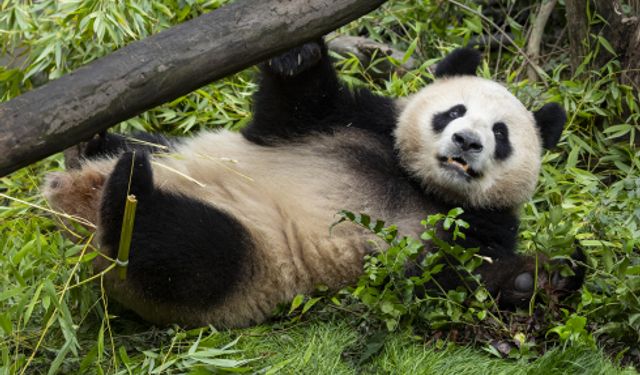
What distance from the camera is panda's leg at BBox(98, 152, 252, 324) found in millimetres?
4340

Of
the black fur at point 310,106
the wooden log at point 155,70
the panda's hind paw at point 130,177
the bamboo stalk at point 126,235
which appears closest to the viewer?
the wooden log at point 155,70

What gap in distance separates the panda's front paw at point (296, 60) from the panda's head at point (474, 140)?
0.71 m

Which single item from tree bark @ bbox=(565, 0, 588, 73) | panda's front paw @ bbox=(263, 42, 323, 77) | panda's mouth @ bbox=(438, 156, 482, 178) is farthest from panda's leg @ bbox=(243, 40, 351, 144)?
tree bark @ bbox=(565, 0, 588, 73)

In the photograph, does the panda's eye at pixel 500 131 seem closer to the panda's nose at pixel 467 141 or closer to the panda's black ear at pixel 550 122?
the panda's nose at pixel 467 141

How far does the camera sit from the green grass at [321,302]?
4328mm

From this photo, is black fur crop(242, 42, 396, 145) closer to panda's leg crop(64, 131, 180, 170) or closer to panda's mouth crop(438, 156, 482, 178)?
panda's mouth crop(438, 156, 482, 178)

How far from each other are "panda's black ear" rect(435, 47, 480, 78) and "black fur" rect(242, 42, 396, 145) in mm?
482

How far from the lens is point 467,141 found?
4988 millimetres

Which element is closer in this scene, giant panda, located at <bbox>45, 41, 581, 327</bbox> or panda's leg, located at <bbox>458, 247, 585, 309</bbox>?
giant panda, located at <bbox>45, 41, 581, 327</bbox>

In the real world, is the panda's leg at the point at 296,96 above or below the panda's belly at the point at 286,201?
above

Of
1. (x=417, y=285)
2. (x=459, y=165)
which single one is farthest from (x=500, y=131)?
(x=417, y=285)

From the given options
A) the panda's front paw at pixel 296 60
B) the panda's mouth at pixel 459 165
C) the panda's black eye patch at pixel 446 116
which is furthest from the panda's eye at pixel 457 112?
the panda's front paw at pixel 296 60

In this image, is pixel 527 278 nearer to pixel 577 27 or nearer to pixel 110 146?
pixel 110 146

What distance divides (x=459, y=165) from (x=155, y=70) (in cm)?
213
